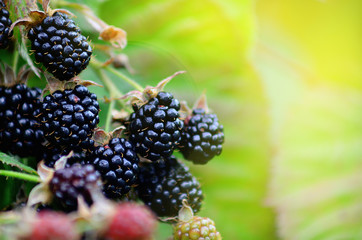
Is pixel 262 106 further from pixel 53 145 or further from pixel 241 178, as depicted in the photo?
pixel 53 145

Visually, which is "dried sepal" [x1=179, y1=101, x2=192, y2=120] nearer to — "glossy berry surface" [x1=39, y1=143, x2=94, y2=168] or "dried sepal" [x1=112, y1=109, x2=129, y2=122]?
"dried sepal" [x1=112, y1=109, x2=129, y2=122]

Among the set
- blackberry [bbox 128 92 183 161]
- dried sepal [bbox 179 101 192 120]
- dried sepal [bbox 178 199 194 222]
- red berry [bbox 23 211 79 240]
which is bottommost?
red berry [bbox 23 211 79 240]

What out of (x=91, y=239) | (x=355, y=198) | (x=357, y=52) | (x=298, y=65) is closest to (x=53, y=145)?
(x=91, y=239)

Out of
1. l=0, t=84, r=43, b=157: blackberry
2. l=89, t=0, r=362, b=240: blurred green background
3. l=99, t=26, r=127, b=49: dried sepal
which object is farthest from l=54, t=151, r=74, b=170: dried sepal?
l=89, t=0, r=362, b=240: blurred green background

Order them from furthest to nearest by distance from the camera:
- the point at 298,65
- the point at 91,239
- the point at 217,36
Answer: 1. the point at 298,65
2. the point at 217,36
3. the point at 91,239

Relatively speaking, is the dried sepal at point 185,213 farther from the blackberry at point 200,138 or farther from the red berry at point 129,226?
the red berry at point 129,226

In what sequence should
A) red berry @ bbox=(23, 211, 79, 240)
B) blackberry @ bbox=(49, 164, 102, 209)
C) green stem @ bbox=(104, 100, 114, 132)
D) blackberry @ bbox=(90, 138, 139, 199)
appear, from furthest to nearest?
1. green stem @ bbox=(104, 100, 114, 132)
2. blackberry @ bbox=(90, 138, 139, 199)
3. blackberry @ bbox=(49, 164, 102, 209)
4. red berry @ bbox=(23, 211, 79, 240)

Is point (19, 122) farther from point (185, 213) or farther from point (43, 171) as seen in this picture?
point (185, 213)
